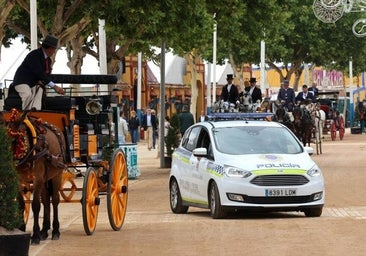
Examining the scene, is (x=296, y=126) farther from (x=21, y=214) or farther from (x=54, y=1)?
(x=21, y=214)

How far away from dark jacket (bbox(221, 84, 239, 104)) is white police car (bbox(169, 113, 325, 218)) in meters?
11.3

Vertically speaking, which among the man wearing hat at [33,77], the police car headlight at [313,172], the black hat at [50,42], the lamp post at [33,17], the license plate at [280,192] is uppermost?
the lamp post at [33,17]

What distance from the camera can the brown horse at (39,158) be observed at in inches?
661

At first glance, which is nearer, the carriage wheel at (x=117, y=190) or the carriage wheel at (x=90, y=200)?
the carriage wheel at (x=90, y=200)

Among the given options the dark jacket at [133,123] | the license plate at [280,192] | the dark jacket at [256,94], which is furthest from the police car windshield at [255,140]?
the dark jacket at [133,123]

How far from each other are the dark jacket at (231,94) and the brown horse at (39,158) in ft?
56.8

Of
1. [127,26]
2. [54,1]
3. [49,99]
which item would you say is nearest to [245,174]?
[49,99]

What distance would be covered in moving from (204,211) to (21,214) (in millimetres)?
8994

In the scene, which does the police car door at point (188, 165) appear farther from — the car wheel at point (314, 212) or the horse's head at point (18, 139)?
the horse's head at point (18, 139)

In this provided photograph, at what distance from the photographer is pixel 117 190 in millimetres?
19328

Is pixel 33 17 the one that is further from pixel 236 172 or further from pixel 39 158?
pixel 39 158

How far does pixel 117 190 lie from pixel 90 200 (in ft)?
3.79

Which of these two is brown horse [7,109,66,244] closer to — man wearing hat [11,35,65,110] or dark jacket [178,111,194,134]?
man wearing hat [11,35,65,110]

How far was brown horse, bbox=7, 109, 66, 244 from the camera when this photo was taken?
16797 millimetres
